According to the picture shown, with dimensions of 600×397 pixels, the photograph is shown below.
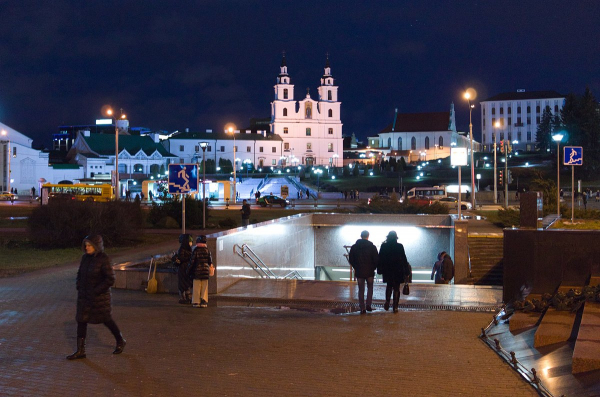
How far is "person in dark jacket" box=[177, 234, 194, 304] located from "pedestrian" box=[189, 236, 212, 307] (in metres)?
0.39

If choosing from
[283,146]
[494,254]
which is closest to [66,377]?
[494,254]

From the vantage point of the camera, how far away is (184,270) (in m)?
11.6

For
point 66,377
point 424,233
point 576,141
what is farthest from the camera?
point 576,141

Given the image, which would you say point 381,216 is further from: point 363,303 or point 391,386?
point 391,386

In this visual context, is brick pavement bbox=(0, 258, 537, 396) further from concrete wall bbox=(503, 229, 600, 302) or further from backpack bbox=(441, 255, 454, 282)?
backpack bbox=(441, 255, 454, 282)

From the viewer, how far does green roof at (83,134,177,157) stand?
11100 centimetres

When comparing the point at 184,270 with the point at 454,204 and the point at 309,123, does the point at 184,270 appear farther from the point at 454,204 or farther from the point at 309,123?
the point at 309,123

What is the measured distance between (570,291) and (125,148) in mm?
107481

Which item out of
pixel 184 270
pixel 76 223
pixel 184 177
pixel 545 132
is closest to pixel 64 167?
pixel 76 223

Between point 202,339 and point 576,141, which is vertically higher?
point 576,141

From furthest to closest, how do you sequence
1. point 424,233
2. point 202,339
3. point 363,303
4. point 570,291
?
point 424,233, point 363,303, point 570,291, point 202,339

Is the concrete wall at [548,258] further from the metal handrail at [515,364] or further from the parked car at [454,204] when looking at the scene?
the parked car at [454,204]

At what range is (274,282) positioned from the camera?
13.8 m

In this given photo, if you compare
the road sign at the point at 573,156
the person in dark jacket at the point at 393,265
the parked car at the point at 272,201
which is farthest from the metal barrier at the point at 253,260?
the parked car at the point at 272,201
